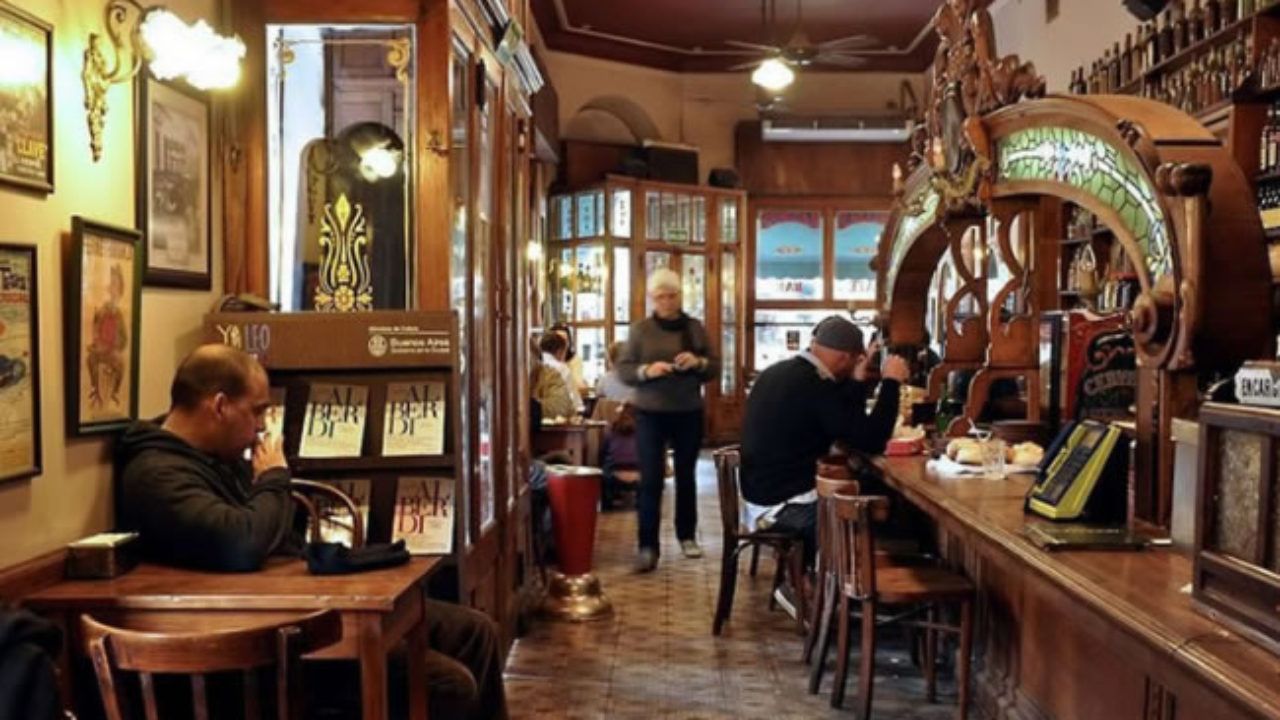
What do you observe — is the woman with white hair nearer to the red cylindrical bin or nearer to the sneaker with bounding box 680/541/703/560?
the sneaker with bounding box 680/541/703/560

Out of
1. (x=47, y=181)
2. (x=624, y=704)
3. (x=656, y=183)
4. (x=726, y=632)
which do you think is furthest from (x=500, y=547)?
(x=656, y=183)

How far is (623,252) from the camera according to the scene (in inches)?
487

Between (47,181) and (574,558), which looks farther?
(574,558)

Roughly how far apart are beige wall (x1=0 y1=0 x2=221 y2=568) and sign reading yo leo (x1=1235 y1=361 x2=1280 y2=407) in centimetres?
245

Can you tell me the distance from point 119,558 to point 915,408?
412 centimetres

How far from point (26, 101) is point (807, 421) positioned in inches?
135

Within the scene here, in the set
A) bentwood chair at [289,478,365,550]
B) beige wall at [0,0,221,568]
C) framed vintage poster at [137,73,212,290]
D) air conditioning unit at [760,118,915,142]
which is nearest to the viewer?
beige wall at [0,0,221,568]

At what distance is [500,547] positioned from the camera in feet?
15.7

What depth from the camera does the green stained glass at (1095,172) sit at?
304 centimetres

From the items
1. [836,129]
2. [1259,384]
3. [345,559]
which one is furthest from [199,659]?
[836,129]

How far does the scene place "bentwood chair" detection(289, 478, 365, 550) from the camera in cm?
319

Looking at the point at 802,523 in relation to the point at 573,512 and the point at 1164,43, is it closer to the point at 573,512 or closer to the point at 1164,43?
the point at 573,512

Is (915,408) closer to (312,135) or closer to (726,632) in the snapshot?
(726,632)

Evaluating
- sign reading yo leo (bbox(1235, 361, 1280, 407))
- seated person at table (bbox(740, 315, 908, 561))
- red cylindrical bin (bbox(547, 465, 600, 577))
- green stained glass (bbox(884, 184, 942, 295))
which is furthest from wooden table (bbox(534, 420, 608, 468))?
sign reading yo leo (bbox(1235, 361, 1280, 407))
